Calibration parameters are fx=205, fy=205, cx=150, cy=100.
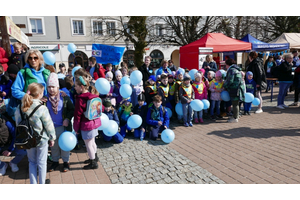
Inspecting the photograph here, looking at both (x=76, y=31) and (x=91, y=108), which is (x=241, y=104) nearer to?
(x=91, y=108)

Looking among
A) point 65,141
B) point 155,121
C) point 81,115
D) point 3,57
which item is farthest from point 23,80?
point 155,121

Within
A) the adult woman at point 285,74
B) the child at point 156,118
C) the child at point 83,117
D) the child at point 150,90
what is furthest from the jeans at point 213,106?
the child at point 83,117

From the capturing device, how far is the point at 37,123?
9.20 ft

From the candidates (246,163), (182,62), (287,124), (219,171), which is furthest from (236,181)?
(182,62)

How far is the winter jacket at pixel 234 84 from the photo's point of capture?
621cm

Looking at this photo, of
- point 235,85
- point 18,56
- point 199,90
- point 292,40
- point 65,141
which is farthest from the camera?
point 292,40

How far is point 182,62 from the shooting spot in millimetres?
11836

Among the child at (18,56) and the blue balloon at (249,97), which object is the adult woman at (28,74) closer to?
the child at (18,56)

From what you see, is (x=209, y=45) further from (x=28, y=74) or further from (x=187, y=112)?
(x=28, y=74)

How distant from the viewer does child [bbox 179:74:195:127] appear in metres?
6.01

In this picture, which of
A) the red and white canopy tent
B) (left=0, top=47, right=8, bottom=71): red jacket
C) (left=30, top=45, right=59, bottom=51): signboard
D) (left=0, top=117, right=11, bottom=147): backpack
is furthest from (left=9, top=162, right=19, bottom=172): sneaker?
(left=30, top=45, right=59, bottom=51): signboard

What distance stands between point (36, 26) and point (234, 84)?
2445 centimetres

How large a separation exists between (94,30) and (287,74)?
2273 centimetres

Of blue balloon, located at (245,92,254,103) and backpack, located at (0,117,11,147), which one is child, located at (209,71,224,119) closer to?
blue balloon, located at (245,92,254,103)
